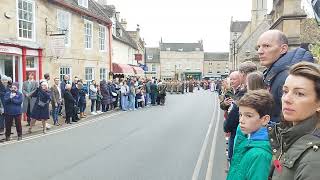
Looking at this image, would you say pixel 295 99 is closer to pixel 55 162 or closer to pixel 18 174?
pixel 18 174

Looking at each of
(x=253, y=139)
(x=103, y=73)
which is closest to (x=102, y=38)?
(x=103, y=73)

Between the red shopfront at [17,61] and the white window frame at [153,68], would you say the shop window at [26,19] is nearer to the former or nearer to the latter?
the red shopfront at [17,61]

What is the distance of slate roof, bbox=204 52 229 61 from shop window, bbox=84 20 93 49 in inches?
3591

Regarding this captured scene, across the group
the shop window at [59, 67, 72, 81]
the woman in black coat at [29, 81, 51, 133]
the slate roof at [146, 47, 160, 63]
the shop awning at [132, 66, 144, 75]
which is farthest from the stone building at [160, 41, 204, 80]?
the woman in black coat at [29, 81, 51, 133]

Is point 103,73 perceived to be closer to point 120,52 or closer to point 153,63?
point 120,52

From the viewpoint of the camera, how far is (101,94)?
70.5 ft

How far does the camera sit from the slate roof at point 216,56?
4567 inches

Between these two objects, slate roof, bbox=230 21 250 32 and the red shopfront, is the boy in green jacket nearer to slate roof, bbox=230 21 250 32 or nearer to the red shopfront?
the red shopfront

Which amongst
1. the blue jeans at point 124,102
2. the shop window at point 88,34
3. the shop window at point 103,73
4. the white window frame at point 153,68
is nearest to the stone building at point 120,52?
the shop window at point 103,73

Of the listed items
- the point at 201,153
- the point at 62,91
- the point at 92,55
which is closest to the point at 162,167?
the point at 201,153

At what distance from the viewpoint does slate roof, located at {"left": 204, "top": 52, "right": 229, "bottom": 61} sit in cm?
11600

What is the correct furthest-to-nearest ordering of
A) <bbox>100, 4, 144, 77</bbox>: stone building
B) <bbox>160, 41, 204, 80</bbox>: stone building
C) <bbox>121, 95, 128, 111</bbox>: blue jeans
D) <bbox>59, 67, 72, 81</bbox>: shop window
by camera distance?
<bbox>160, 41, 204, 80</bbox>: stone building < <bbox>100, 4, 144, 77</bbox>: stone building < <bbox>121, 95, 128, 111</bbox>: blue jeans < <bbox>59, 67, 72, 81</bbox>: shop window

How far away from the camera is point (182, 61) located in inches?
4464

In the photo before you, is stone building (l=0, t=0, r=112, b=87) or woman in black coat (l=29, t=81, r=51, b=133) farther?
stone building (l=0, t=0, r=112, b=87)
